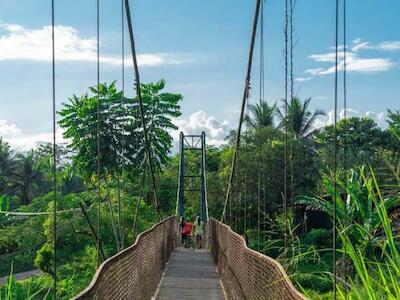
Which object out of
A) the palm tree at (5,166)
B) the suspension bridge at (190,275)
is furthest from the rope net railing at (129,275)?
the palm tree at (5,166)

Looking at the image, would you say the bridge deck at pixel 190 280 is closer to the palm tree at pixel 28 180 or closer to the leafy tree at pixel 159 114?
the leafy tree at pixel 159 114

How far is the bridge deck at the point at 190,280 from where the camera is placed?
947 cm

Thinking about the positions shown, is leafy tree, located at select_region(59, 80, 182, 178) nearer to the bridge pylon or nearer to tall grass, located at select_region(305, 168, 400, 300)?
the bridge pylon

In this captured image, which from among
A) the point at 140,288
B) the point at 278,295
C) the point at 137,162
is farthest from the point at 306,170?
the point at 278,295

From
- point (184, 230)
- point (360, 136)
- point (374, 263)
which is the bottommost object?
point (184, 230)

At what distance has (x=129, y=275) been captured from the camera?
19.7 ft

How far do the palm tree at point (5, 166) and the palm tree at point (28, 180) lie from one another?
0.53m

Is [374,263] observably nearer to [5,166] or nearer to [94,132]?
[94,132]

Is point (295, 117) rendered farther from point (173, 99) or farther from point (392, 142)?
point (173, 99)

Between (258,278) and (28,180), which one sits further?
(28,180)

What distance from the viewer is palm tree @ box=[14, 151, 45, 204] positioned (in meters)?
47.7

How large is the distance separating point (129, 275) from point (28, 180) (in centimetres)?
4330

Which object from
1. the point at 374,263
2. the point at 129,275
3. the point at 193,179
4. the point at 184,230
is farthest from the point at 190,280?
the point at 193,179

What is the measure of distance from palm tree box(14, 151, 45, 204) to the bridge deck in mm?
33555
